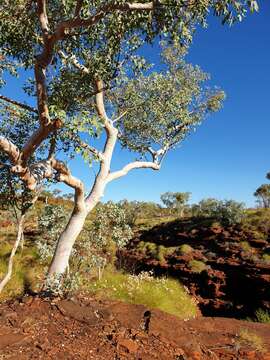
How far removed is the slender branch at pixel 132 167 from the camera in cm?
1413

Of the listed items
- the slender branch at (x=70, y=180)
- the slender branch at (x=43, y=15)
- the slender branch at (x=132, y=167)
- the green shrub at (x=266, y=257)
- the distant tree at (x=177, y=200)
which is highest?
the distant tree at (x=177, y=200)

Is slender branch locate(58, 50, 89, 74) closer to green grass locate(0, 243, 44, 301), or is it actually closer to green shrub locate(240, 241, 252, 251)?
green grass locate(0, 243, 44, 301)

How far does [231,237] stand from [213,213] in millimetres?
7174

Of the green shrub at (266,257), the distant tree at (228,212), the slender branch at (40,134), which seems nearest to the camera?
the slender branch at (40,134)

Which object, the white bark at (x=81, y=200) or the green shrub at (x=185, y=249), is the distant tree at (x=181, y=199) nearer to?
the green shrub at (x=185, y=249)

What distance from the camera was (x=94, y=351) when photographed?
287 inches

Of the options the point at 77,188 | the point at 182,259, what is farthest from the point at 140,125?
the point at 182,259

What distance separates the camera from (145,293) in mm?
17266

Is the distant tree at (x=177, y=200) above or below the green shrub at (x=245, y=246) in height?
above

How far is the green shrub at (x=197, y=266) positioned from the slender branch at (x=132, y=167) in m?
11.8

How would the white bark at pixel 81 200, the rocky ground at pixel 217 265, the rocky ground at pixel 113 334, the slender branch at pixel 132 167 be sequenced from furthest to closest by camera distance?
the rocky ground at pixel 217 265 → the slender branch at pixel 132 167 → the white bark at pixel 81 200 → the rocky ground at pixel 113 334

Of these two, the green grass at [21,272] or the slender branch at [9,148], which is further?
the green grass at [21,272]

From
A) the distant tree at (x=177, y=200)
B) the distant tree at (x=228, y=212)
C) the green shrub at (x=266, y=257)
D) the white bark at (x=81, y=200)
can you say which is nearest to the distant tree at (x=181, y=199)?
the distant tree at (x=177, y=200)

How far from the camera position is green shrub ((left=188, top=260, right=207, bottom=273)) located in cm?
2627
